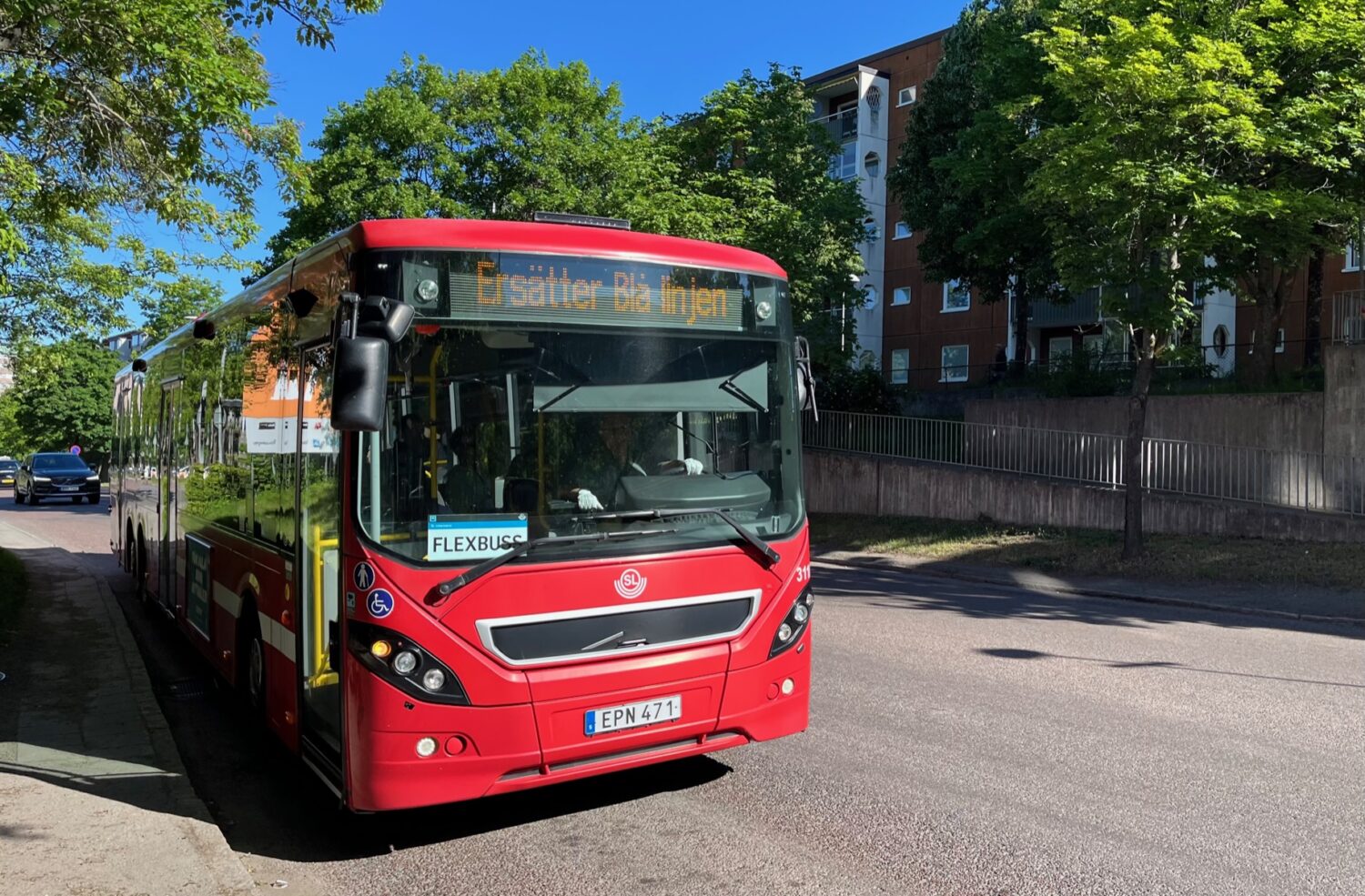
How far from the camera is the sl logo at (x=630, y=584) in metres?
4.92

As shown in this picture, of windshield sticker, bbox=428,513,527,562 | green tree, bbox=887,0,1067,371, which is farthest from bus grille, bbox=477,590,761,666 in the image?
green tree, bbox=887,0,1067,371

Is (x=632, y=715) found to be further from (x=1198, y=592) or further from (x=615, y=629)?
(x=1198, y=592)

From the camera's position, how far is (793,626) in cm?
551

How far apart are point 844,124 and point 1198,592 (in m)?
36.0

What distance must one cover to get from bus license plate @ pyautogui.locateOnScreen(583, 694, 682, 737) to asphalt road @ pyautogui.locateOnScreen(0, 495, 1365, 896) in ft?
1.73

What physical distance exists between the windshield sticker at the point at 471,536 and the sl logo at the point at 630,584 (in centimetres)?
49

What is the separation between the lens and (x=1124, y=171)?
14.3 meters

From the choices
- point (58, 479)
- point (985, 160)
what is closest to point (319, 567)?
point (985, 160)

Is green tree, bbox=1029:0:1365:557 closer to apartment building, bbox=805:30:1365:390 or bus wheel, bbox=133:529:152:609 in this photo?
bus wheel, bbox=133:529:152:609

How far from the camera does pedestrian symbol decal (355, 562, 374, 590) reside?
4.55 metres

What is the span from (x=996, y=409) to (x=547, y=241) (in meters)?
20.0

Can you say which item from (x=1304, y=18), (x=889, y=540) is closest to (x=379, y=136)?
(x=889, y=540)

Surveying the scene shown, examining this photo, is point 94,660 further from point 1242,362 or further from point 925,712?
point 1242,362

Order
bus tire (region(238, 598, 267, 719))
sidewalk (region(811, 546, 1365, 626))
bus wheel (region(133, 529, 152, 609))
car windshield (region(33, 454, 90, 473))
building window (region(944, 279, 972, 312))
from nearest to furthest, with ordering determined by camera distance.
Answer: bus tire (region(238, 598, 267, 719)) → bus wheel (region(133, 529, 152, 609)) → sidewalk (region(811, 546, 1365, 626)) → car windshield (region(33, 454, 90, 473)) → building window (region(944, 279, 972, 312))
